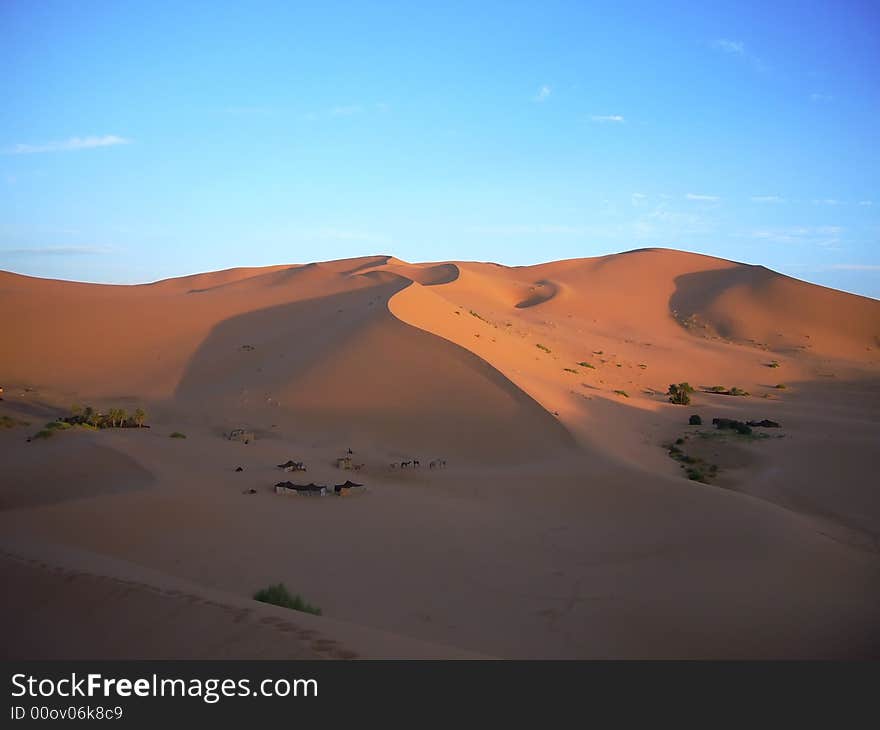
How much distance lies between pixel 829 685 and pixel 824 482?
11571 mm

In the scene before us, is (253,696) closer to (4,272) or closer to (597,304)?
(4,272)

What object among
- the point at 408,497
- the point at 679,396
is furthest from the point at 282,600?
the point at 679,396

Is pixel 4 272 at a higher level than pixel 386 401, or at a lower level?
higher

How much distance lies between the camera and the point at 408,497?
1188 centimetres

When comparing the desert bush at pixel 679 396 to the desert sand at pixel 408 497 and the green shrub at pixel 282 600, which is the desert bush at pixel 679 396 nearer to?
the desert sand at pixel 408 497

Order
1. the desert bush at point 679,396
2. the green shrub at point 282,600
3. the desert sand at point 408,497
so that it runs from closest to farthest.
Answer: the desert sand at point 408,497 < the green shrub at point 282,600 < the desert bush at point 679,396

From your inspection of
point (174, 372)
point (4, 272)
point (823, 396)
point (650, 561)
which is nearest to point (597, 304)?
point (823, 396)

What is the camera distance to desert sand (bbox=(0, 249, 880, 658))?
6.38 m

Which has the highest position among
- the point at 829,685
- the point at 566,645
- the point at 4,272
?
the point at 4,272

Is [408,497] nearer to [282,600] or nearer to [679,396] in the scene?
[282,600]

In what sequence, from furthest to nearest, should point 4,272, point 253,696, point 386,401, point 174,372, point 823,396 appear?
point 4,272, point 823,396, point 174,372, point 386,401, point 253,696

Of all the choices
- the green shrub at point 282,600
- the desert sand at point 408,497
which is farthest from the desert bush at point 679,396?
the green shrub at point 282,600

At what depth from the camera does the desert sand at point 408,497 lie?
6375 millimetres

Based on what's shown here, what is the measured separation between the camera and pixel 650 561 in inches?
370
